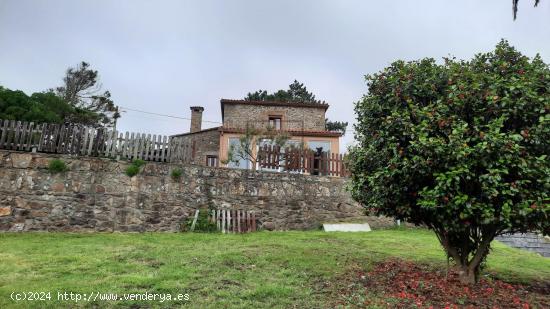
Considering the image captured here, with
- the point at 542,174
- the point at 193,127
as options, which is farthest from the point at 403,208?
the point at 193,127

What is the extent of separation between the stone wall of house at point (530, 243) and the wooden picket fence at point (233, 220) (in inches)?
281

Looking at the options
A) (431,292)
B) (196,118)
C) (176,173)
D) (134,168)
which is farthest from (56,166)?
(196,118)

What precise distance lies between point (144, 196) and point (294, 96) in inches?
1421

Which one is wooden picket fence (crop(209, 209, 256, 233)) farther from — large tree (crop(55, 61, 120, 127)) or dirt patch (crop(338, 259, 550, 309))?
large tree (crop(55, 61, 120, 127))

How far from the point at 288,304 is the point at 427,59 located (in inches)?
166

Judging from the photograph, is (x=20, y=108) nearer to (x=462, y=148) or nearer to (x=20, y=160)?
(x=20, y=160)

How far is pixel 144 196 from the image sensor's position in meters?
10.2

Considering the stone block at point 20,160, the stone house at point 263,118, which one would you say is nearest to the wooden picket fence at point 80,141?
the stone block at point 20,160

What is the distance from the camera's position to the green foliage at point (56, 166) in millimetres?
9484

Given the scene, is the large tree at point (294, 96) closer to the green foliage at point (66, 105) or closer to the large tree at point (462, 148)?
the green foliage at point (66, 105)

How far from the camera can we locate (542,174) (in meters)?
4.71

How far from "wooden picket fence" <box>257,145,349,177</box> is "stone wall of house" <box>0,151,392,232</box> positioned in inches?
23.8

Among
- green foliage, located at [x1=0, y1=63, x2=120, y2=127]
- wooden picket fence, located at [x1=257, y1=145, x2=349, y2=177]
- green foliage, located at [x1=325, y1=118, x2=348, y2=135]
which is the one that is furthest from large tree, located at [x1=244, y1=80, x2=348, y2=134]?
wooden picket fence, located at [x1=257, y1=145, x2=349, y2=177]

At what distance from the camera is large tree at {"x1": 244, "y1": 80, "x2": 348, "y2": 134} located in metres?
41.9
